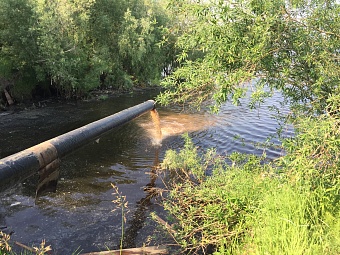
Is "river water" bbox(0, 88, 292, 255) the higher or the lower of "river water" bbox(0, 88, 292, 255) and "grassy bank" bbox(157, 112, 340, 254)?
the lower

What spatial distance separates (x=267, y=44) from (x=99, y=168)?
7.93m

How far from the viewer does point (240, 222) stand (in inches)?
195

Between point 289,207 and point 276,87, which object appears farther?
point 276,87

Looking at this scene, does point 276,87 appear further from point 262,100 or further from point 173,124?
point 173,124

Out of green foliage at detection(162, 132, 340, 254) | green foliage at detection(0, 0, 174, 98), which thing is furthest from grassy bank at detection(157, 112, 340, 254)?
green foliage at detection(0, 0, 174, 98)

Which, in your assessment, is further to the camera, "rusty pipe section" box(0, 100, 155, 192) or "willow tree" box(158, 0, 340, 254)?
"willow tree" box(158, 0, 340, 254)

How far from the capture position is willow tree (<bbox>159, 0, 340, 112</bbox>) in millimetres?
4727

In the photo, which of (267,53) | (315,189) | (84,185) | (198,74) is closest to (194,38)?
(198,74)

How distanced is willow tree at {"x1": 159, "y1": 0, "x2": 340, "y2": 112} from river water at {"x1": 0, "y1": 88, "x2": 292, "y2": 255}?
81 centimetres

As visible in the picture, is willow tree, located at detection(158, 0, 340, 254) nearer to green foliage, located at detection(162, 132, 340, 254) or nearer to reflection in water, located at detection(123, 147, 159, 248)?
green foliage, located at detection(162, 132, 340, 254)

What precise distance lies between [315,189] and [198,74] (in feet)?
8.60

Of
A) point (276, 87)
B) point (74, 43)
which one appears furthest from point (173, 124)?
point (276, 87)

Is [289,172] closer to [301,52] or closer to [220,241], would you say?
[220,241]

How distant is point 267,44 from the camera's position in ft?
16.0
